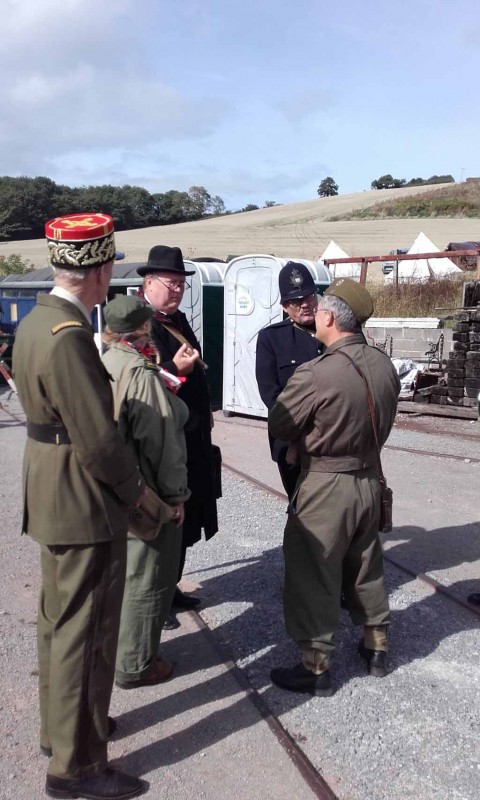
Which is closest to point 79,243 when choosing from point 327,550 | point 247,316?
point 327,550

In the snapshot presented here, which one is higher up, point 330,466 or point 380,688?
point 330,466

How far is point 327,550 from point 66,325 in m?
1.71

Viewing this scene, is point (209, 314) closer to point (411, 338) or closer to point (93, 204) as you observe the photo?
point (411, 338)

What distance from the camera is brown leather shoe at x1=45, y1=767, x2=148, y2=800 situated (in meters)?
2.63

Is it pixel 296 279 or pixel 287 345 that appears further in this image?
pixel 287 345

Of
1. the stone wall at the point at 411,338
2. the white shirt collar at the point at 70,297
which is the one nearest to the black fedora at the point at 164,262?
the white shirt collar at the point at 70,297

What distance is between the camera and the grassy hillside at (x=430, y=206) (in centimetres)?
5497

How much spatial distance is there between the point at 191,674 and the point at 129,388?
1596 mm

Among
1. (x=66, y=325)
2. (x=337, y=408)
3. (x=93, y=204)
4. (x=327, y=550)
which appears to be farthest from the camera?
(x=93, y=204)

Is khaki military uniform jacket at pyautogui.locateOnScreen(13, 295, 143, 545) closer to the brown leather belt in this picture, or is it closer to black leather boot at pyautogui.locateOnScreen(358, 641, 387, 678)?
the brown leather belt

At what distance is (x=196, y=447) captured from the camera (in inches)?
157

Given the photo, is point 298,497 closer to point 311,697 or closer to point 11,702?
point 311,697

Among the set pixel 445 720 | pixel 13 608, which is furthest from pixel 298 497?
pixel 13 608

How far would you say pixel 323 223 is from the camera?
5725 centimetres
